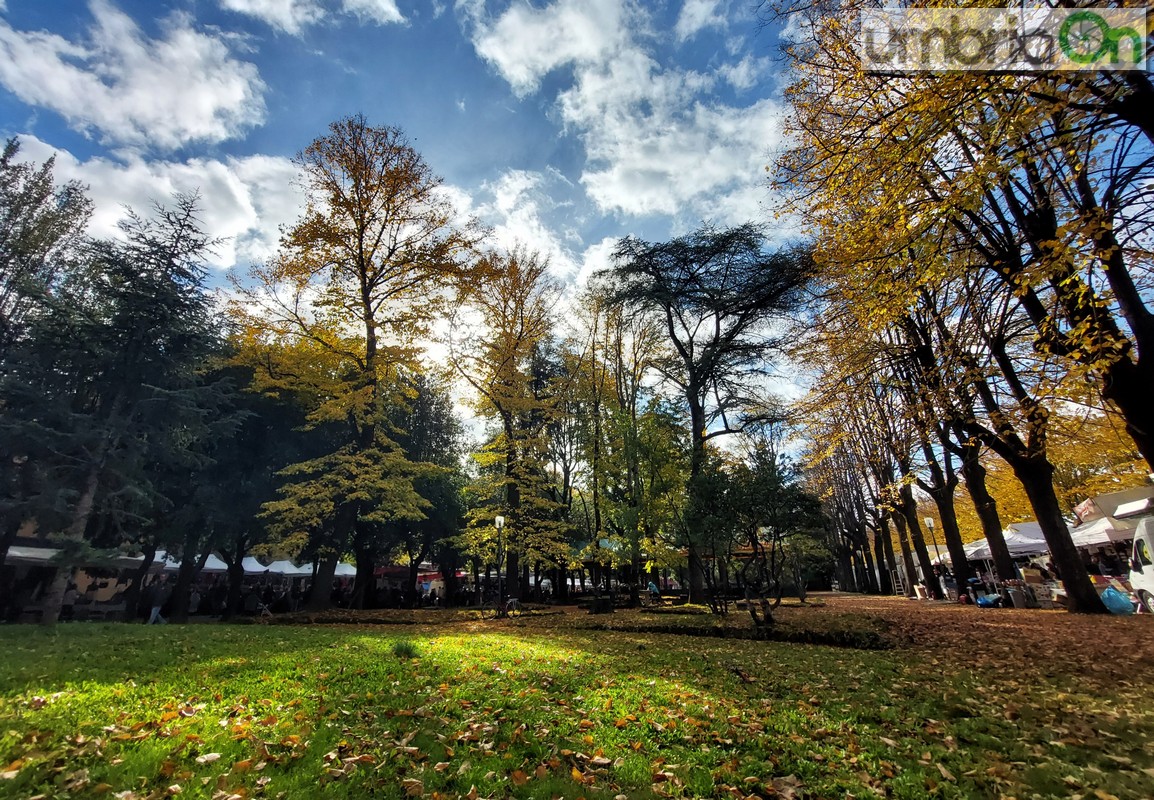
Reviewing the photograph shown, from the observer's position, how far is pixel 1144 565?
37.9 ft

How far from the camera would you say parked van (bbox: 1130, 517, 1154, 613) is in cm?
1095

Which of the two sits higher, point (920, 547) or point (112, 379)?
point (112, 379)

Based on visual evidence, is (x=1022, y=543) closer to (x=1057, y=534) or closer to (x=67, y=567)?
(x=1057, y=534)

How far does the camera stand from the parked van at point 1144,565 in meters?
10.9

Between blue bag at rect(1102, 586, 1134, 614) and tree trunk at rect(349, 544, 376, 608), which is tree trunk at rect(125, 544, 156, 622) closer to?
tree trunk at rect(349, 544, 376, 608)

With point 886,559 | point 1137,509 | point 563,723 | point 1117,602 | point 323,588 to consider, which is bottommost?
point 563,723

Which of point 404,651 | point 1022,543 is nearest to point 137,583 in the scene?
point 404,651

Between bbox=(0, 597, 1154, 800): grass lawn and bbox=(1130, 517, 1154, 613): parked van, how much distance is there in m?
4.92

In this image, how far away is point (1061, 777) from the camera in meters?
3.38

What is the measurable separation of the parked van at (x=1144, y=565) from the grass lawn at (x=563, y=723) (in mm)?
4915

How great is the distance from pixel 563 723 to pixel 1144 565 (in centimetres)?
1539

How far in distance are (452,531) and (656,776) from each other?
2422 cm

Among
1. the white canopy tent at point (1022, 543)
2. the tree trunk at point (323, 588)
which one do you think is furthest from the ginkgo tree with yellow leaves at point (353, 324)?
the white canopy tent at point (1022, 543)

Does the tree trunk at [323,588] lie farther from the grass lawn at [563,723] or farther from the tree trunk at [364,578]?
the grass lawn at [563,723]
